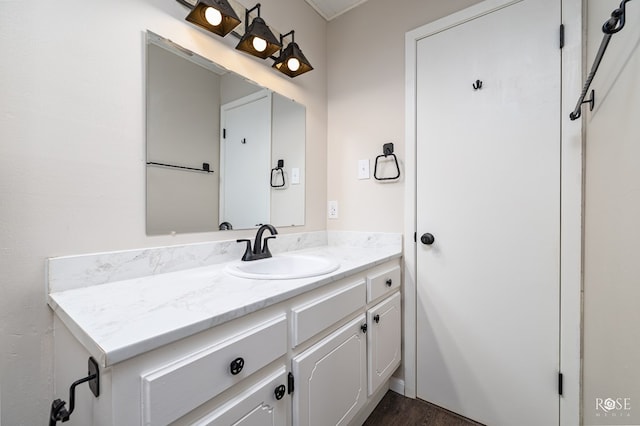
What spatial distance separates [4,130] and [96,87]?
11.3 inches

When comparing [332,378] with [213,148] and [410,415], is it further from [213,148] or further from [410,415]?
[213,148]

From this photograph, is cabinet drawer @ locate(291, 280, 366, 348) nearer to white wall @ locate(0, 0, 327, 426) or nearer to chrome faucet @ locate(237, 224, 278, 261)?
chrome faucet @ locate(237, 224, 278, 261)

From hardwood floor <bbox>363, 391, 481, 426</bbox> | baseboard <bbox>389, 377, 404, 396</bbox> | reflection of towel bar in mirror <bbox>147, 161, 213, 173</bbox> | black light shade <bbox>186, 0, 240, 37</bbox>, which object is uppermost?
black light shade <bbox>186, 0, 240, 37</bbox>

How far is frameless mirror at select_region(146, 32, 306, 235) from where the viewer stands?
3.64 ft

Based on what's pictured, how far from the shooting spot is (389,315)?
1.48m

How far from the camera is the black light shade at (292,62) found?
1.53 metres

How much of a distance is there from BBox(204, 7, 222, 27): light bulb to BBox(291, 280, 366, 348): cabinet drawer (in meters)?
1.26

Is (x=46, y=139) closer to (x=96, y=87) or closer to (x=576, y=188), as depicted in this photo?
(x=96, y=87)

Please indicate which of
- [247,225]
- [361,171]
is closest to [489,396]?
[361,171]

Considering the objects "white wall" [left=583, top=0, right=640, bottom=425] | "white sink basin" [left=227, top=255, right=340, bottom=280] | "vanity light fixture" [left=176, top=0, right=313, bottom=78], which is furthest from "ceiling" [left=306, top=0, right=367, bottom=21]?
"white sink basin" [left=227, top=255, right=340, bottom=280]

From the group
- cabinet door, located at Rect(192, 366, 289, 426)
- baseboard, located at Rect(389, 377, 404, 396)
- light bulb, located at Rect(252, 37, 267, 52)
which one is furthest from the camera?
baseboard, located at Rect(389, 377, 404, 396)

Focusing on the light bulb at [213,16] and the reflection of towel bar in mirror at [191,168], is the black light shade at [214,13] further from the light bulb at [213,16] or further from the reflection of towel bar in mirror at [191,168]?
the reflection of towel bar in mirror at [191,168]

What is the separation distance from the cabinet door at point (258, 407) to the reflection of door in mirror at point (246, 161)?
804 mm

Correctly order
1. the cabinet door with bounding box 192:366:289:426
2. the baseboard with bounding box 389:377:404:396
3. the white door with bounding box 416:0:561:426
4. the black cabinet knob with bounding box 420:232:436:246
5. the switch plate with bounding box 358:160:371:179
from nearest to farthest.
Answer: the cabinet door with bounding box 192:366:289:426 < the white door with bounding box 416:0:561:426 < the black cabinet knob with bounding box 420:232:436:246 < the baseboard with bounding box 389:377:404:396 < the switch plate with bounding box 358:160:371:179
